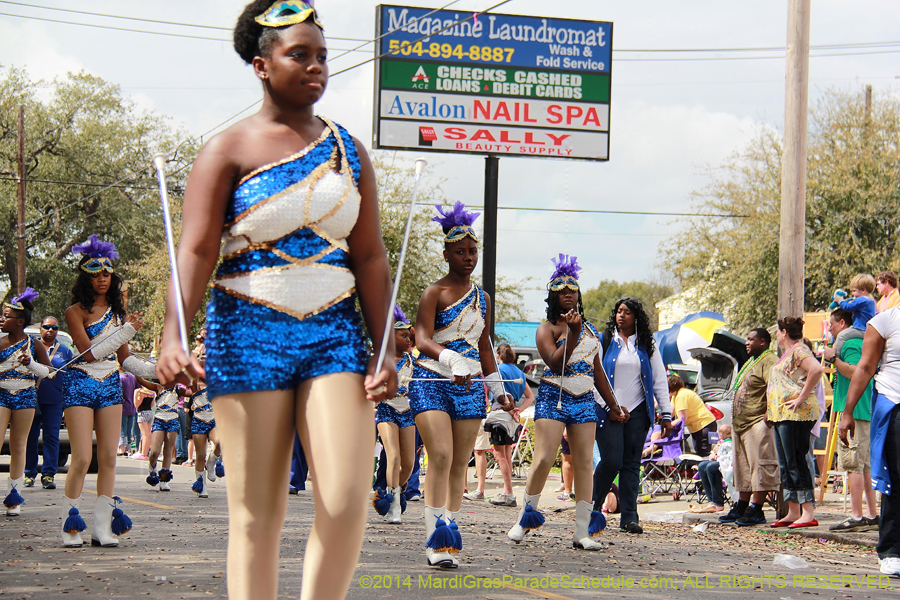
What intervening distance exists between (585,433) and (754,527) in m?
3.37

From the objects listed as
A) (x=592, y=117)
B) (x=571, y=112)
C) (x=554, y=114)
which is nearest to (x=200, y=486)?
(x=554, y=114)

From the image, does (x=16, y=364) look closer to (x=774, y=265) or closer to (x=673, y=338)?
(x=673, y=338)

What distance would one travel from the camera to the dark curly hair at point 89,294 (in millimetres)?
7219

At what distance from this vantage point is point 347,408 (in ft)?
9.52

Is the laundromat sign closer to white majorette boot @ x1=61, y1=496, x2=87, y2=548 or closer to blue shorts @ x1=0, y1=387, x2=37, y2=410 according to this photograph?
blue shorts @ x1=0, y1=387, x2=37, y2=410

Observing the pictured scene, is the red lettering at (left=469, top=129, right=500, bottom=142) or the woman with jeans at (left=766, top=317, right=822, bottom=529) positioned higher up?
the red lettering at (left=469, top=129, right=500, bottom=142)

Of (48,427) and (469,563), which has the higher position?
(48,427)

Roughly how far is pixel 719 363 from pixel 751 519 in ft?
40.4

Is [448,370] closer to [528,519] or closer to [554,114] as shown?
[528,519]

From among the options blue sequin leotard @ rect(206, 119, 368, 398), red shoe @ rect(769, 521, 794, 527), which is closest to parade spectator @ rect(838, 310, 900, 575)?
red shoe @ rect(769, 521, 794, 527)

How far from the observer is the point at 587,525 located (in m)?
7.33

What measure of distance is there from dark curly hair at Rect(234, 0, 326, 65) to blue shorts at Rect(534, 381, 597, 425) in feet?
15.3

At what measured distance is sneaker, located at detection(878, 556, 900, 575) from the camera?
6.35 meters

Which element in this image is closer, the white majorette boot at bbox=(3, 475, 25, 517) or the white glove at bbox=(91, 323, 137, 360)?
the white glove at bbox=(91, 323, 137, 360)
